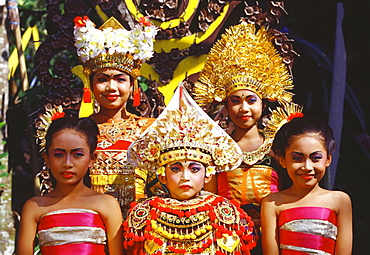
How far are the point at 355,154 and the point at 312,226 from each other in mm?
3126

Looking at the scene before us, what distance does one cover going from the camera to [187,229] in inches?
151

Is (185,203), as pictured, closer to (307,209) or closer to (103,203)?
(103,203)

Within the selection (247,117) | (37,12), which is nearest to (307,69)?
(247,117)

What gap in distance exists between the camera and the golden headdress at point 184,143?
3.91 metres

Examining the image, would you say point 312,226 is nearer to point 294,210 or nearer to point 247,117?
point 294,210

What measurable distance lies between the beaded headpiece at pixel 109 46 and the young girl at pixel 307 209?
1462mm

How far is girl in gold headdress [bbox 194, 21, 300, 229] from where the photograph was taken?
181 inches

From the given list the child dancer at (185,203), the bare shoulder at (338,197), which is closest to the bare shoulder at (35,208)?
the child dancer at (185,203)

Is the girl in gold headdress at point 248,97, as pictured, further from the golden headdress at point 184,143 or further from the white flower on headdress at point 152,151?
the white flower on headdress at point 152,151

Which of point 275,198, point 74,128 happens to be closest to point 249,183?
point 275,198

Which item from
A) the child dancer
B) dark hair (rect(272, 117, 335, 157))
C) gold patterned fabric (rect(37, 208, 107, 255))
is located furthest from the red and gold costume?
gold patterned fabric (rect(37, 208, 107, 255))

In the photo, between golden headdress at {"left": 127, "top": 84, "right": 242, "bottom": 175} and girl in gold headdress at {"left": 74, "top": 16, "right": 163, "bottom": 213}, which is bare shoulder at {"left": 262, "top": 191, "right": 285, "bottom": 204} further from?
girl in gold headdress at {"left": 74, "top": 16, "right": 163, "bottom": 213}

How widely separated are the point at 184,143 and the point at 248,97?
0.93 m

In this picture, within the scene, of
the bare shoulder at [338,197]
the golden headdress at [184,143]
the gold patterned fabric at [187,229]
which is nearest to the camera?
the gold patterned fabric at [187,229]
